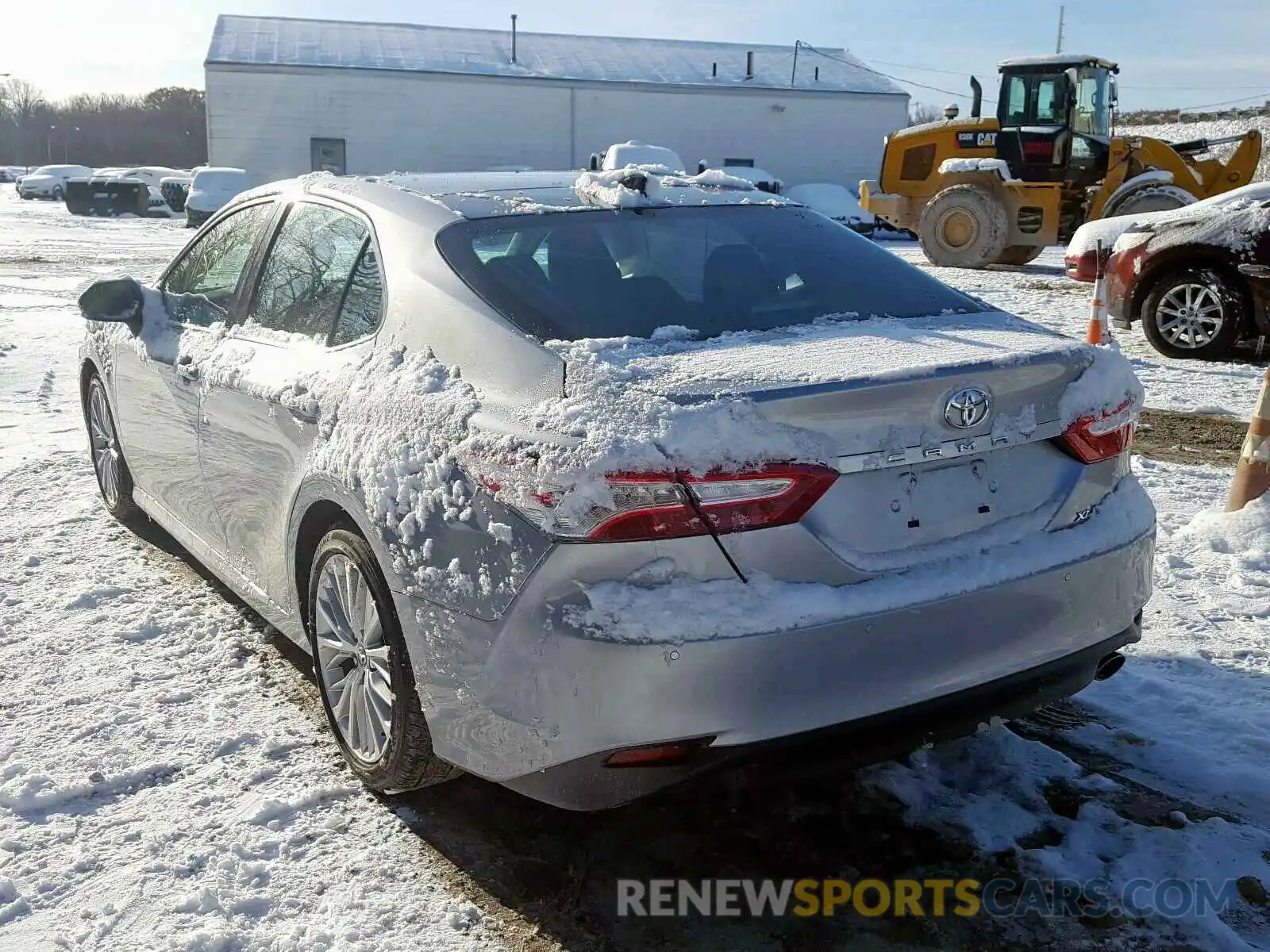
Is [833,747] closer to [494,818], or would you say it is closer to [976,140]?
[494,818]

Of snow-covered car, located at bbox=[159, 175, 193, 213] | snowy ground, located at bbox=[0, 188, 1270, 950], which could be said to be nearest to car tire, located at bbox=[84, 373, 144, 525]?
snowy ground, located at bbox=[0, 188, 1270, 950]

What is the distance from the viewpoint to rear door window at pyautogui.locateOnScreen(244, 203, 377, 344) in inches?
130

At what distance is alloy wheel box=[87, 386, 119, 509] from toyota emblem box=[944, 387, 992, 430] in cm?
398

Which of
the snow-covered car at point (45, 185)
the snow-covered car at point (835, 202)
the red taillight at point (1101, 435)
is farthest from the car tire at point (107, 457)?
the snow-covered car at point (45, 185)

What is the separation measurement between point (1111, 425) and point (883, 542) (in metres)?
0.77

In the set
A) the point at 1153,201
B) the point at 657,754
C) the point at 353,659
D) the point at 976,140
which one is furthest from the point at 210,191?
the point at 657,754

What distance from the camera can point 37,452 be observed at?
6754mm

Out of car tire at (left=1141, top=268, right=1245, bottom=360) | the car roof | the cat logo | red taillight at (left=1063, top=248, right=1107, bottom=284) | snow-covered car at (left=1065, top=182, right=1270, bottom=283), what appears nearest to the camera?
the car roof

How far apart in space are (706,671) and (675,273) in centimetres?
128

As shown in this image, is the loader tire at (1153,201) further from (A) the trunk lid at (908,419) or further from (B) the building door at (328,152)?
(B) the building door at (328,152)

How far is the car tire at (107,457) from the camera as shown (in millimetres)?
5125

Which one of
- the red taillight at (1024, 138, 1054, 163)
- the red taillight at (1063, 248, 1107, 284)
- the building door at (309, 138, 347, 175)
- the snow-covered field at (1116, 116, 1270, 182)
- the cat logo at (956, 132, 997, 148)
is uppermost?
the snow-covered field at (1116, 116, 1270, 182)

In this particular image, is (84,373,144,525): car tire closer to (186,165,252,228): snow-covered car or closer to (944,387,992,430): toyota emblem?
(944,387,992,430): toyota emblem

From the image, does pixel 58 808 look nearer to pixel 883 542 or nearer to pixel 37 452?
pixel 883 542
